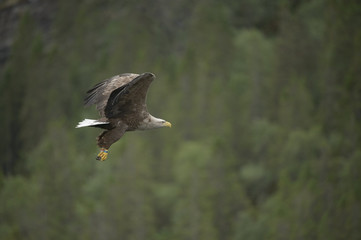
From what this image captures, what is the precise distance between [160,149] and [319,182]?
40.2 feet

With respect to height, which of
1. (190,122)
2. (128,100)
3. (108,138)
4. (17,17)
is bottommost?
(190,122)

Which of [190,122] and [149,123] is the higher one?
[149,123]

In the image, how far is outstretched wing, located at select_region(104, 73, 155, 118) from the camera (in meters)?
13.8

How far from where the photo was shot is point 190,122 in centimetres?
5459

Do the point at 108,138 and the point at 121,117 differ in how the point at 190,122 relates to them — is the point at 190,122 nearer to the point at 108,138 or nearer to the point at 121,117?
the point at 121,117

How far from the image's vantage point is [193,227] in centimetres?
3597

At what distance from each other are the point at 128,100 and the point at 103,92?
4.67 feet

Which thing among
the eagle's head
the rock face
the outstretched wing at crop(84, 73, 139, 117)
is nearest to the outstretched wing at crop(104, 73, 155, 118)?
the eagle's head

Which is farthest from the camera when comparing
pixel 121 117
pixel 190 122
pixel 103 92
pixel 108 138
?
pixel 190 122

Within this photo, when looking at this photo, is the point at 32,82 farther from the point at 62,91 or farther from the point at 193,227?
the point at 193,227

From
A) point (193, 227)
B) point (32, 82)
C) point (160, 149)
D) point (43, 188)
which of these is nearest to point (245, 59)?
point (160, 149)

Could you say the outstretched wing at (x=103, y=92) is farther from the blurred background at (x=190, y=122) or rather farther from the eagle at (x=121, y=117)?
the blurred background at (x=190, y=122)

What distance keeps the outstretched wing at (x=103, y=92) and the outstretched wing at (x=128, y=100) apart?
63cm

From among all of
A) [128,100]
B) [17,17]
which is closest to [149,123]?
[128,100]
